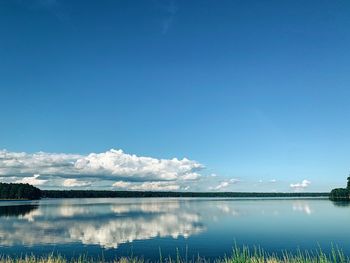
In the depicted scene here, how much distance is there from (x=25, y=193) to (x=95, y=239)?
541 ft

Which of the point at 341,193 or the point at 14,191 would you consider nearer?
the point at 341,193

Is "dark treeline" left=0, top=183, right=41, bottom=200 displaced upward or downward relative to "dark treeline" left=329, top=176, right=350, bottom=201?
upward

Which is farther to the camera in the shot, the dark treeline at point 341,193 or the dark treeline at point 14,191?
the dark treeline at point 14,191

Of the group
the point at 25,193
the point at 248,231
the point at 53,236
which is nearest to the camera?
the point at 53,236

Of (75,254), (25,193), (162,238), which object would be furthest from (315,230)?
(25,193)

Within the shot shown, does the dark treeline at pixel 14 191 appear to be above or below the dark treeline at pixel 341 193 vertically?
above

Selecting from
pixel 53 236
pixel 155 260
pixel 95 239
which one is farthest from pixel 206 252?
pixel 53 236

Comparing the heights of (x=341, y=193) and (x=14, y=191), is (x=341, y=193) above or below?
below

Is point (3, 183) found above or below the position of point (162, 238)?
above

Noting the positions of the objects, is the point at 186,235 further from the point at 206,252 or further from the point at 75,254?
the point at 75,254

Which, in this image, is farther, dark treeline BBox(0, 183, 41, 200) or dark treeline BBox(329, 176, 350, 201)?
dark treeline BBox(0, 183, 41, 200)

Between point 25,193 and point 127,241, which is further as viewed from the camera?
point 25,193

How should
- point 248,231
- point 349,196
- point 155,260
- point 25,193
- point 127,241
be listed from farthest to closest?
1. point 25,193
2. point 349,196
3. point 248,231
4. point 127,241
5. point 155,260

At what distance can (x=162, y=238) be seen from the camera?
140ft
